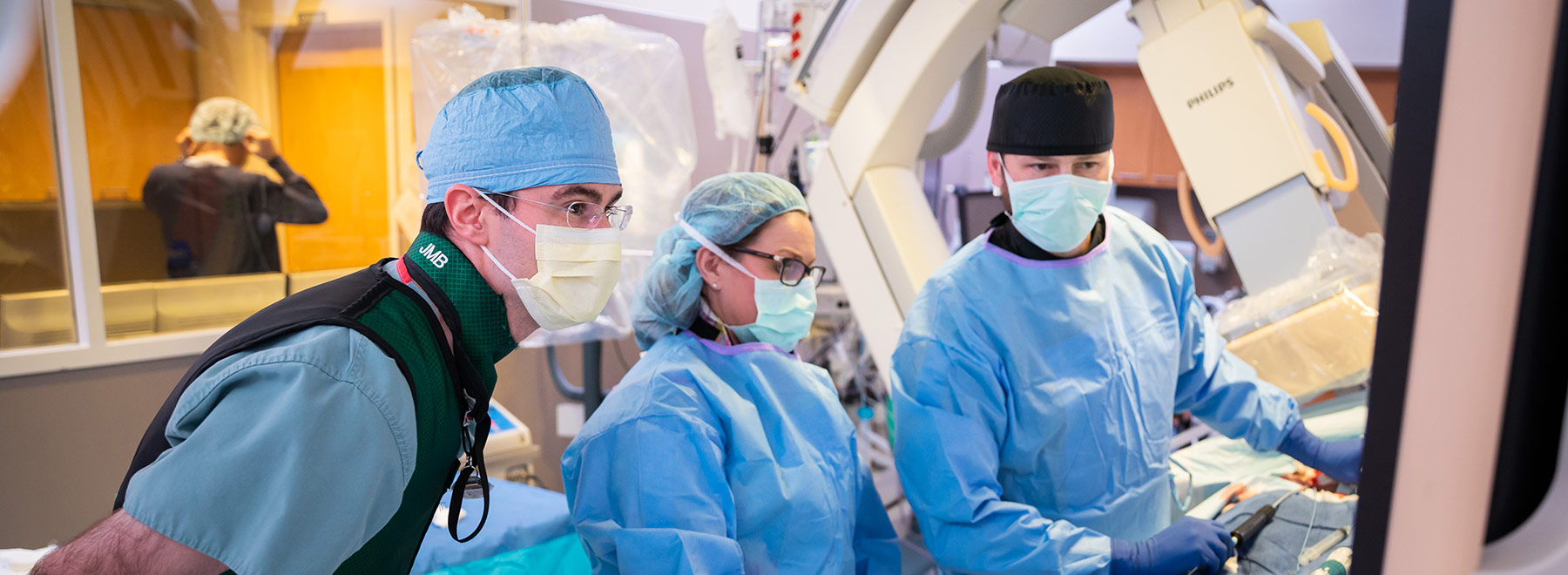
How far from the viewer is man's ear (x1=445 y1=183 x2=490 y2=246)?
3.45 feet

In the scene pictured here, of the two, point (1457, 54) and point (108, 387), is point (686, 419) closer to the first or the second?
point (1457, 54)

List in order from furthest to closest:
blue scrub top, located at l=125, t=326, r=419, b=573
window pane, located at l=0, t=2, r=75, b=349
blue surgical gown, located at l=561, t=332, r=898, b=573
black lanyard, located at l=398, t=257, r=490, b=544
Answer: window pane, located at l=0, t=2, r=75, b=349 → blue surgical gown, located at l=561, t=332, r=898, b=573 → black lanyard, located at l=398, t=257, r=490, b=544 → blue scrub top, located at l=125, t=326, r=419, b=573

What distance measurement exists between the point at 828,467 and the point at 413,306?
2.33 ft

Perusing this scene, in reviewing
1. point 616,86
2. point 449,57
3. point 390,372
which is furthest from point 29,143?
point 390,372

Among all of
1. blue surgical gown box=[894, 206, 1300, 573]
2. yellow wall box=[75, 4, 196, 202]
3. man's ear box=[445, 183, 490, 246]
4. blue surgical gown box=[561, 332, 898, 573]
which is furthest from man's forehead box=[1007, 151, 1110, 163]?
yellow wall box=[75, 4, 196, 202]

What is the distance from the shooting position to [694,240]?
1.52m

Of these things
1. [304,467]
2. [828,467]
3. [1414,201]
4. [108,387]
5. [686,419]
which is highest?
[1414,201]

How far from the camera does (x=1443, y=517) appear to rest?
42 centimetres

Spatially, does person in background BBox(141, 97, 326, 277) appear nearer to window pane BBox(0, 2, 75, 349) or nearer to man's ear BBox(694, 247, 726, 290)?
window pane BBox(0, 2, 75, 349)

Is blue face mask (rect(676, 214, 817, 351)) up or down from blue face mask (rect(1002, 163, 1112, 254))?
down

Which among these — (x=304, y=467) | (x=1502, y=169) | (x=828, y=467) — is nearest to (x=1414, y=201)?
(x=1502, y=169)

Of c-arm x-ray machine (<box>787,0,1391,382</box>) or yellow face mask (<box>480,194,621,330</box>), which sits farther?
c-arm x-ray machine (<box>787,0,1391,382</box>)

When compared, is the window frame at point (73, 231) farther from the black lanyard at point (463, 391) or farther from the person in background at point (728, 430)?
the black lanyard at point (463, 391)

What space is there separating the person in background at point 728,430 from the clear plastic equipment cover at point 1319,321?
845mm
